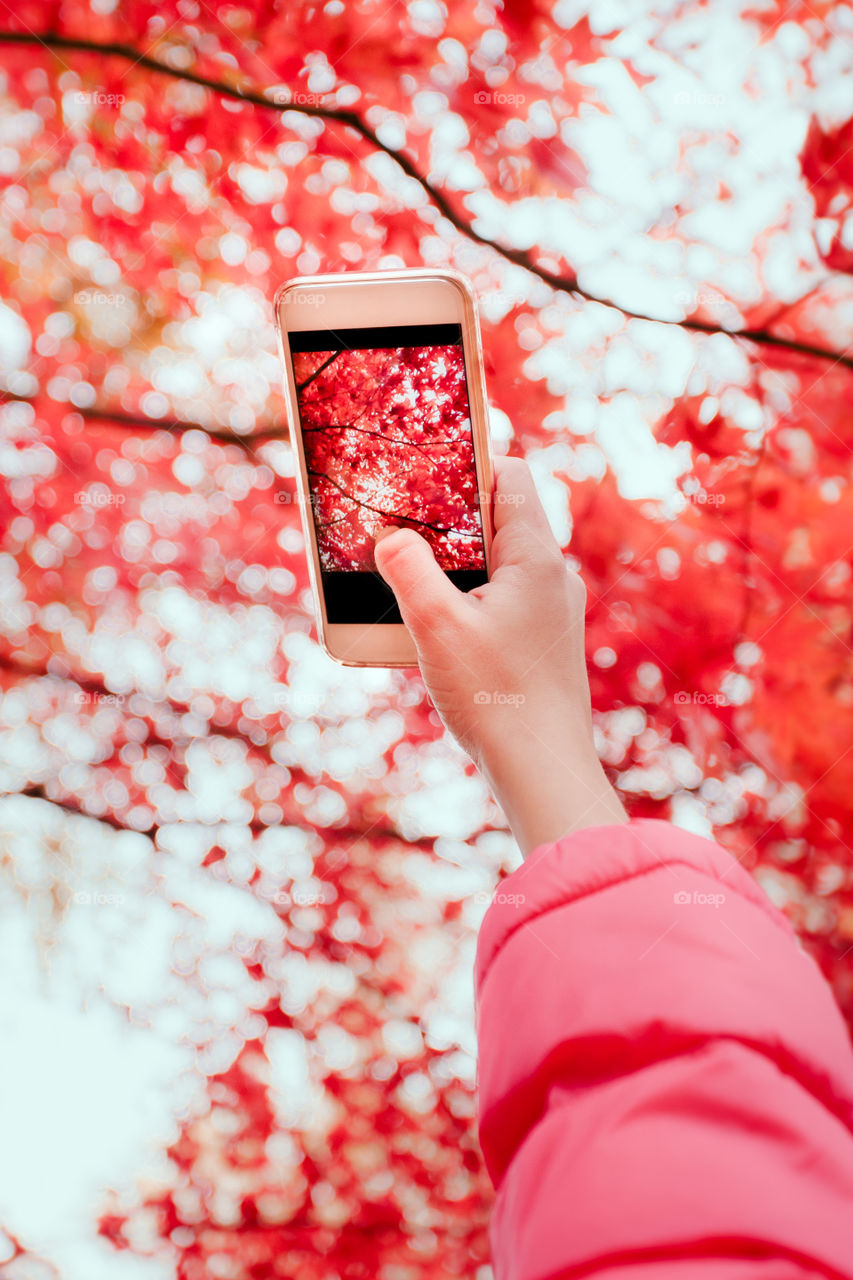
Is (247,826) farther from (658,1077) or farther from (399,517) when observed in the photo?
(658,1077)

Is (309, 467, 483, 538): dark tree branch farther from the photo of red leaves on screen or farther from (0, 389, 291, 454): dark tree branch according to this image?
(0, 389, 291, 454): dark tree branch

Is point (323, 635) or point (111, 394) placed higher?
point (111, 394)

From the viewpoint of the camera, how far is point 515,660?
0.71 m

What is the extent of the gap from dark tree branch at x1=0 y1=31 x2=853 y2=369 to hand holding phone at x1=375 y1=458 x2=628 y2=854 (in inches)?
9.7

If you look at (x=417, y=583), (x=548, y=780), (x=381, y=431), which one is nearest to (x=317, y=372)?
(x=381, y=431)

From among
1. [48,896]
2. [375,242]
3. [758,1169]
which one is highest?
[375,242]

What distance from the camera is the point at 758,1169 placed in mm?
285

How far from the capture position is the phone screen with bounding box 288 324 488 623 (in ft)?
2.41

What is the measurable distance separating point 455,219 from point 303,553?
453 millimetres

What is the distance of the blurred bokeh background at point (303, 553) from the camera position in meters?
0.81

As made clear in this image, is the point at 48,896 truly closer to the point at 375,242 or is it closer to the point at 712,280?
the point at 375,242

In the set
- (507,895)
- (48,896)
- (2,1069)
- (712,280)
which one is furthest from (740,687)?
(2,1069)

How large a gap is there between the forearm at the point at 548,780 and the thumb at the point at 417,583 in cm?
14

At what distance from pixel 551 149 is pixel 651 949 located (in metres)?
0.86
